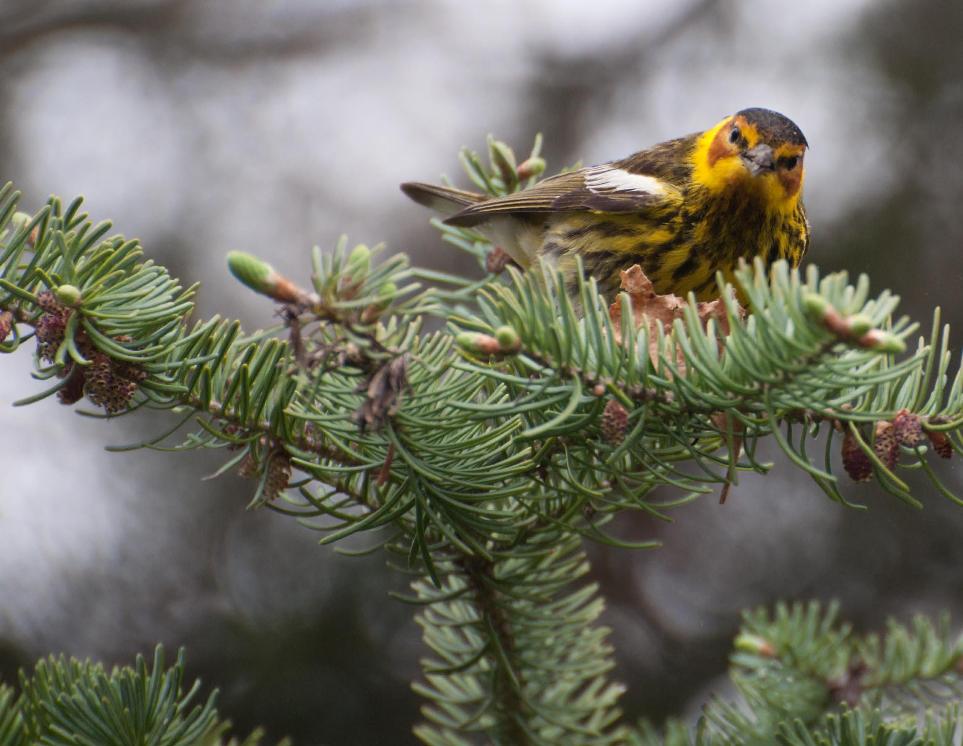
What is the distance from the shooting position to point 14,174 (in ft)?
13.4

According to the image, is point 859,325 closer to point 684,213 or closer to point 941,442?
point 941,442

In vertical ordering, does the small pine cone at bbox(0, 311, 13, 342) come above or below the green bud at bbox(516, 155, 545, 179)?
below

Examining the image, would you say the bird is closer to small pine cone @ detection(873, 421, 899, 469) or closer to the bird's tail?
the bird's tail

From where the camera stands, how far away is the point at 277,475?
1.63 m

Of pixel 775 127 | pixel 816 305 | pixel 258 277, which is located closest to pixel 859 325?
pixel 816 305

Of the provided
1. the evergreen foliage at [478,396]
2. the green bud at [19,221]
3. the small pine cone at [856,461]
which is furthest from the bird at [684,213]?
the green bud at [19,221]

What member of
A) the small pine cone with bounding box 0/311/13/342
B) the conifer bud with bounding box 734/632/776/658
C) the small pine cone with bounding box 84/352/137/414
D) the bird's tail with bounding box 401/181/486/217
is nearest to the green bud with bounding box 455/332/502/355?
the small pine cone with bounding box 84/352/137/414

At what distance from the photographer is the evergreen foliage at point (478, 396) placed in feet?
4.32

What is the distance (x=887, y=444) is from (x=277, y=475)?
0.94 metres

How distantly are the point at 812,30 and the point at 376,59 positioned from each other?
2.10 m

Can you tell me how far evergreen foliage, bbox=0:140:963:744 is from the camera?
132cm

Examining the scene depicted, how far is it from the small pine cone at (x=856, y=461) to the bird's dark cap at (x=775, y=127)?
1446 millimetres

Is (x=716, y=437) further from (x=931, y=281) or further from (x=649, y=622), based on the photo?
(x=931, y=281)

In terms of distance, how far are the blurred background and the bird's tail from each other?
2.91ft
